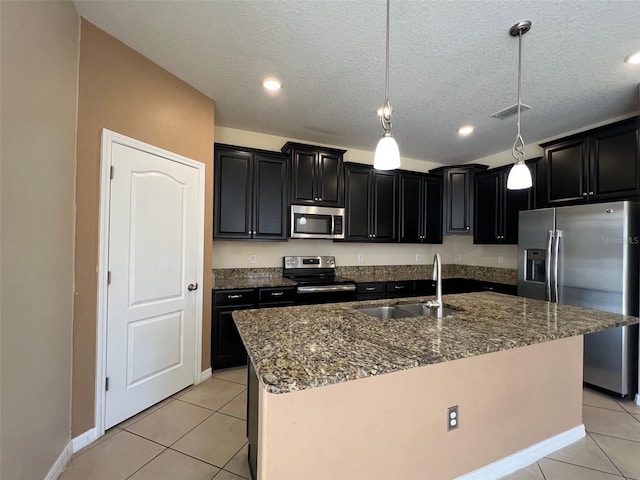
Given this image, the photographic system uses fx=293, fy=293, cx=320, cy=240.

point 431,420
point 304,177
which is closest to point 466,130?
point 304,177

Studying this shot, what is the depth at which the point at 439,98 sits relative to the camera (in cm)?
267

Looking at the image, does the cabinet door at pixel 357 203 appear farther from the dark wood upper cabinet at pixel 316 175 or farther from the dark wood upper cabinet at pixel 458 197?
the dark wood upper cabinet at pixel 458 197

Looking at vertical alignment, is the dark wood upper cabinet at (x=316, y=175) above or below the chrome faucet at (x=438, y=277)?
above

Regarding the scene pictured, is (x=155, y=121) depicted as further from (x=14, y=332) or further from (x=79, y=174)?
(x=14, y=332)

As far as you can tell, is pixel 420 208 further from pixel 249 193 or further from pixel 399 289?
pixel 249 193

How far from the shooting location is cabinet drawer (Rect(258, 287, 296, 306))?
3.12m

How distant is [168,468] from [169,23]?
8.80 ft

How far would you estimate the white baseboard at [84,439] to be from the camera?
1831 millimetres

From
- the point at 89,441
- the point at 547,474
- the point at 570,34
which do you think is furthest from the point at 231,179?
the point at 547,474

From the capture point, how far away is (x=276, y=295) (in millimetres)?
3186

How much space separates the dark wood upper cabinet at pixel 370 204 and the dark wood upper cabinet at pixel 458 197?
86 cm

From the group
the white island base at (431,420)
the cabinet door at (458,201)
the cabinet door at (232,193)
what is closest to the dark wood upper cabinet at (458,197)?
the cabinet door at (458,201)

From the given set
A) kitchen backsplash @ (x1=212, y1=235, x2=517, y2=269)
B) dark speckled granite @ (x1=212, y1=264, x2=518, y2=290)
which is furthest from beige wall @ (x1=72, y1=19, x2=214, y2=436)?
kitchen backsplash @ (x1=212, y1=235, x2=517, y2=269)

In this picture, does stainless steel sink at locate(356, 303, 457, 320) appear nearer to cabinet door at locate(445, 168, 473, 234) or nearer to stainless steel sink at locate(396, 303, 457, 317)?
stainless steel sink at locate(396, 303, 457, 317)
